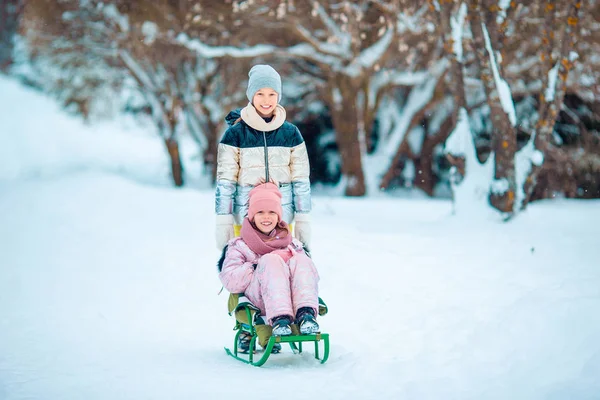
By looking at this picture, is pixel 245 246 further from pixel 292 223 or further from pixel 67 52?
pixel 67 52

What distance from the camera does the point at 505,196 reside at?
26.0ft

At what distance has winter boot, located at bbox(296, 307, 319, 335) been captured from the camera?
12.8 feet

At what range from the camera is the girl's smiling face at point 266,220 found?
4.21 meters

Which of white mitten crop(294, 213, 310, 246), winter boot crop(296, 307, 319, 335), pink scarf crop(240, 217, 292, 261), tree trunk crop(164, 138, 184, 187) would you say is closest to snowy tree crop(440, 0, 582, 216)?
white mitten crop(294, 213, 310, 246)

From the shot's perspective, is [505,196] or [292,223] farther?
[505,196]

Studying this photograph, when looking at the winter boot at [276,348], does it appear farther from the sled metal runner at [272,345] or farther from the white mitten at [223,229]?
the white mitten at [223,229]

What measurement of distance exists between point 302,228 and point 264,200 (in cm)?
44

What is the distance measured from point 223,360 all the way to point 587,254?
3896mm

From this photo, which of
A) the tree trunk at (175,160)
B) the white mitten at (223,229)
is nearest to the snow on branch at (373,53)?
the tree trunk at (175,160)

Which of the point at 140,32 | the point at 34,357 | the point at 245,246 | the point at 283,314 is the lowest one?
the point at 34,357

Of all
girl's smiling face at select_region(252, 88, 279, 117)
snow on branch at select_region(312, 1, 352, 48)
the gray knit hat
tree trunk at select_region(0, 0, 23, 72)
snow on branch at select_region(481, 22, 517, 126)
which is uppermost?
tree trunk at select_region(0, 0, 23, 72)

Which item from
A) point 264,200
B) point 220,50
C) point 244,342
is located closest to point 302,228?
point 264,200

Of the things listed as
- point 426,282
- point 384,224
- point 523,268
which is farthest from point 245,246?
point 384,224

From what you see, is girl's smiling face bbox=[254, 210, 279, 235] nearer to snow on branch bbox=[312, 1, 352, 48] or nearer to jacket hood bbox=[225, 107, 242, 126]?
jacket hood bbox=[225, 107, 242, 126]
